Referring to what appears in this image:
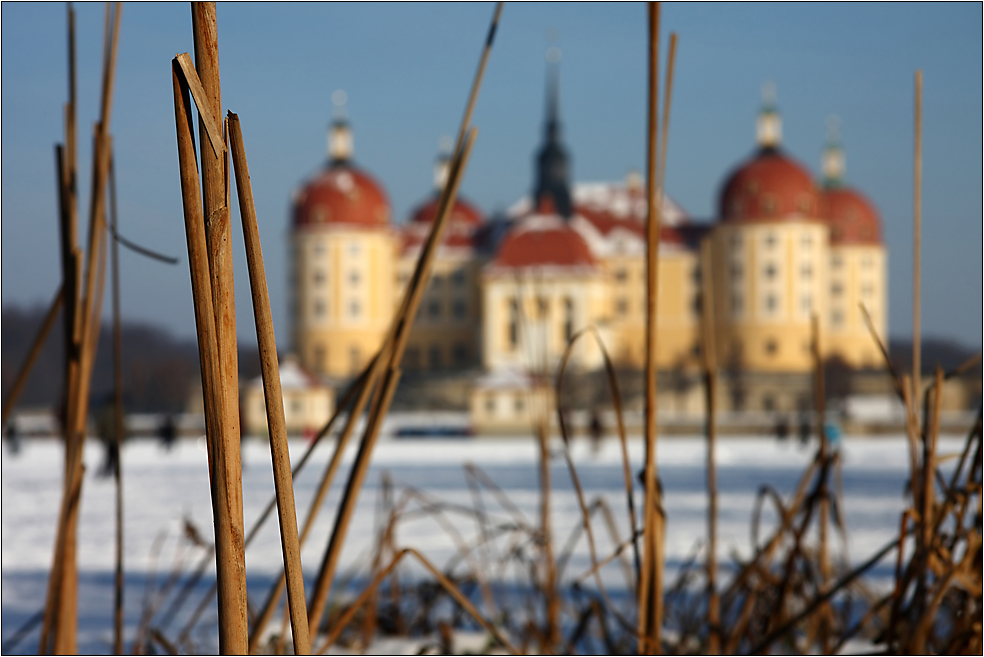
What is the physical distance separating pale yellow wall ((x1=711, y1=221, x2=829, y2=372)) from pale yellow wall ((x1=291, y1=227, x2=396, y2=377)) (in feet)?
28.7

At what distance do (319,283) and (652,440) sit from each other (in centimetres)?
2809

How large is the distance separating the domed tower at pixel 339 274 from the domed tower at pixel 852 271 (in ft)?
38.1

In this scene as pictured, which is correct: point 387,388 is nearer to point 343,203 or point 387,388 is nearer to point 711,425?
point 711,425

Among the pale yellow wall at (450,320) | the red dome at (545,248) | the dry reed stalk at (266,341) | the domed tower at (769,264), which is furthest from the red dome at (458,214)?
the dry reed stalk at (266,341)

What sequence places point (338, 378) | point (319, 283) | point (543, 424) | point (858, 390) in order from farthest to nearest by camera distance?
point (319, 283), point (338, 378), point (858, 390), point (543, 424)

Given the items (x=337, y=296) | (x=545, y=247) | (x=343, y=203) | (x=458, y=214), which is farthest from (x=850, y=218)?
(x=337, y=296)

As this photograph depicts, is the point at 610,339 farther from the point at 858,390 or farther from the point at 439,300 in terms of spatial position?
the point at 858,390

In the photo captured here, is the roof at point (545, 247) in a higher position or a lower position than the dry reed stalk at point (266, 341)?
higher

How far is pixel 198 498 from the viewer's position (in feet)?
17.0

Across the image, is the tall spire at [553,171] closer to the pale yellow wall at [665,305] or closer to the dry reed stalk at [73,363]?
the pale yellow wall at [665,305]

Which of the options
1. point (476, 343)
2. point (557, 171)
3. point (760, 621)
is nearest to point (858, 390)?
point (476, 343)

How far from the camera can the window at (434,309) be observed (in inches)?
1112

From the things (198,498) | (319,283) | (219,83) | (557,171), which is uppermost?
→ (557,171)

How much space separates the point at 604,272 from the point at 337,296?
6903 mm
